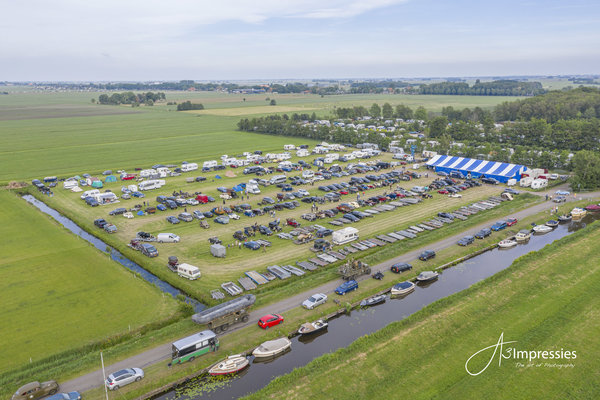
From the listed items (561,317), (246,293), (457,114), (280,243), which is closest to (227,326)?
(246,293)

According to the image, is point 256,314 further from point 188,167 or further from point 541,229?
point 188,167

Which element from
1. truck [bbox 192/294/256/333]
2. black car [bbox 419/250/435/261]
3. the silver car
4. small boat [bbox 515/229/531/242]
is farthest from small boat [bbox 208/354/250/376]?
small boat [bbox 515/229/531/242]

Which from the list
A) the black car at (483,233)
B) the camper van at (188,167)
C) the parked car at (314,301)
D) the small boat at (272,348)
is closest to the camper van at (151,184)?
the camper van at (188,167)

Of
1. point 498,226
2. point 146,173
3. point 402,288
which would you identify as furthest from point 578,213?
point 146,173

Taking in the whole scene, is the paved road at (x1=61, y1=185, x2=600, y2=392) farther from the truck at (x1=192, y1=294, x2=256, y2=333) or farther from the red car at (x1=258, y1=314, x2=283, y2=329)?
the red car at (x1=258, y1=314, x2=283, y2=329)

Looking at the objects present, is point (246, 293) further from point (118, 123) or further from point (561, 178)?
point (118, 123)

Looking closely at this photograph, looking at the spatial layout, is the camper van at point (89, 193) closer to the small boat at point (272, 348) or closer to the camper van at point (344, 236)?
the camper van at point (344, 236)
